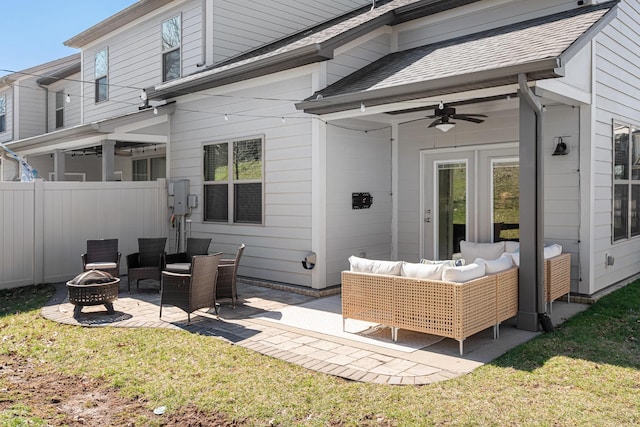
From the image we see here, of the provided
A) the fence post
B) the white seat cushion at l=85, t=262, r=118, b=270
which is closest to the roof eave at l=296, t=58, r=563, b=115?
the white seat cushion at l=85, t=262, r=118, b=270

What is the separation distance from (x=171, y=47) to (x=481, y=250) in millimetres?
8126

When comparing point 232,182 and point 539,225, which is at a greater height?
point 232,182

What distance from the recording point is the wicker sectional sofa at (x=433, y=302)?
503 cm

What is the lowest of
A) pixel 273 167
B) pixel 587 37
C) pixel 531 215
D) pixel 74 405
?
pixel 74 405

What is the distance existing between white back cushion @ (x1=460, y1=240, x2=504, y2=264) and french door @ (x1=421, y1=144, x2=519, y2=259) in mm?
617

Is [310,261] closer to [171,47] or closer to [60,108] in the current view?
[171,47]

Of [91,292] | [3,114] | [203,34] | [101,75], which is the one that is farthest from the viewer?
[3,114]

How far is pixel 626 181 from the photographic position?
327 inches

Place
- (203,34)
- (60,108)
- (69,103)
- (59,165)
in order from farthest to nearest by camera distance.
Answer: (60,108) < (69,103) < (59,165) < (203,34)

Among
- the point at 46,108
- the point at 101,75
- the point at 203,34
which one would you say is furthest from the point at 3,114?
the point at 203,34

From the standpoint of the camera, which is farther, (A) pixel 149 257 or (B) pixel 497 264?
(A) pixel 149 257

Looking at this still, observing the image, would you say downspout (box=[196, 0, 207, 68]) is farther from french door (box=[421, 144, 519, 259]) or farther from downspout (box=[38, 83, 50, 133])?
downspout (box=[38, 83, 50, 133])

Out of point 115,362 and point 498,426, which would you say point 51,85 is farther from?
point 498,426

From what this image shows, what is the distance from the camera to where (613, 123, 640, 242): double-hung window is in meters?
7.97
